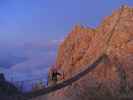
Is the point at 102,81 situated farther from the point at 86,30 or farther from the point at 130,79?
the point at 86,30

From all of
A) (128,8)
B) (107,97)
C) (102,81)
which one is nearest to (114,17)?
(128,8)

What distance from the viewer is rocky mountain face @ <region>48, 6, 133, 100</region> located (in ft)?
148

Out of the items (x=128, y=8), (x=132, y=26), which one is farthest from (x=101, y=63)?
(x=128, y=8)

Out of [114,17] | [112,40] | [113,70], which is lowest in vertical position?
[113,70]

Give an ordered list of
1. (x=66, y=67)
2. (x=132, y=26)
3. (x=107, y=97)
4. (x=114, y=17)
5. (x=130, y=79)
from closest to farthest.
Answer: (x=107, y=97)
(x=130, y=79)
(x=132, y=26)
(x=114, y=17)
(x=66, y=67)

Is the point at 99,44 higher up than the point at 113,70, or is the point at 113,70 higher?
the point at 99,44

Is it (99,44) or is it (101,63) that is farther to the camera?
(99,44)

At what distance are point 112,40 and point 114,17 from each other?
433 cm

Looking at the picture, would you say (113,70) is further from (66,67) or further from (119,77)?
(66,67)

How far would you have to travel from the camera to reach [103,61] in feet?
158

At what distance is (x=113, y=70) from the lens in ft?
158

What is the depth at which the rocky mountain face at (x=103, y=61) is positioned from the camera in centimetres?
4500

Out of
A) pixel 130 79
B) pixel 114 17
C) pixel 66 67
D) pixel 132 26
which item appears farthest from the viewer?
pixel 66 67

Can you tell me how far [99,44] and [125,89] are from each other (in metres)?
14.0
